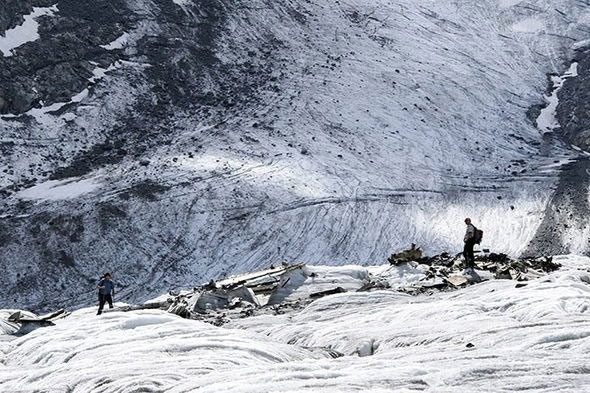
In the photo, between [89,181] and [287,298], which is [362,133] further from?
[287,298]

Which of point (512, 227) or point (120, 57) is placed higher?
point (120, 57)

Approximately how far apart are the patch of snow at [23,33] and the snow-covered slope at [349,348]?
46896 mm

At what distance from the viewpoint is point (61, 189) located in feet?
164

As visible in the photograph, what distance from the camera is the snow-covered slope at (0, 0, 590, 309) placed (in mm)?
45469

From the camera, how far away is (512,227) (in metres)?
49.4

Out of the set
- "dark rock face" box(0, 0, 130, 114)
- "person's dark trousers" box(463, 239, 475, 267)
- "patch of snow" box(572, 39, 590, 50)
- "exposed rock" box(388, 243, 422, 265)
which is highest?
"patch of snow" box(572, 39, 590, 50)

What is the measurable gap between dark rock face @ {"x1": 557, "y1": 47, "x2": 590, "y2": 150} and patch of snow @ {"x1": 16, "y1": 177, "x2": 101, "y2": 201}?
36323mm

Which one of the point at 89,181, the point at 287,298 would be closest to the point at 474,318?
the point at 287,298

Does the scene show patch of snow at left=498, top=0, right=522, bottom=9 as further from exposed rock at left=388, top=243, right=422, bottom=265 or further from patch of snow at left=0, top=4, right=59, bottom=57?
exposed rock at left=388, top=243, right=422, bottom=265

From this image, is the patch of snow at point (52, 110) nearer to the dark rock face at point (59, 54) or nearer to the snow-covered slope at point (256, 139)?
the snow-covered slope at point (256, 139)

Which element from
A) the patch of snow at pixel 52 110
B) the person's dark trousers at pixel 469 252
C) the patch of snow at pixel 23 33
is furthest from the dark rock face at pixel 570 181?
the patch of snow at pixel 23 33

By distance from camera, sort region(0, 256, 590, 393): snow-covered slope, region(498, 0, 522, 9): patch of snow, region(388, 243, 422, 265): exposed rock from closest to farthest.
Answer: region(0, 256, 590, 393): snow-covered slope → region(388, 243, 422, 265): exposed rock → region(498, 0, 522, 9): patch of snow

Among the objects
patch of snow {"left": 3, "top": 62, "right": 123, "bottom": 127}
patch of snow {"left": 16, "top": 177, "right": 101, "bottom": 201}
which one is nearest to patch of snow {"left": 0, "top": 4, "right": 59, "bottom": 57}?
patch of snow {"left": 3, "top": 62, "right": 123, "bottom": 127}

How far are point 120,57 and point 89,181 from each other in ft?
59.2
